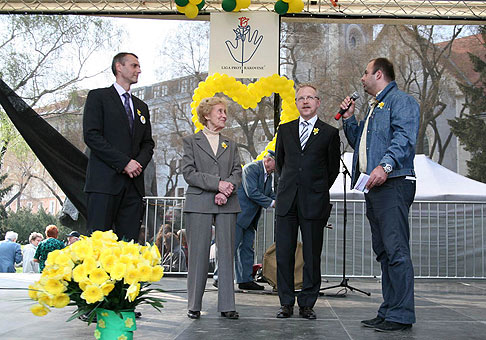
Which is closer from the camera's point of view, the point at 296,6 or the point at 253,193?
the point at 253,193

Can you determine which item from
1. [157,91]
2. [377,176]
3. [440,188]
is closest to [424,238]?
[440,188]

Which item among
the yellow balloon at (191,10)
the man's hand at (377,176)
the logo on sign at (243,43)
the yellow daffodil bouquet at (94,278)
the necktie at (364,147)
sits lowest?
the yellow daffodil bouquet at (94,278)

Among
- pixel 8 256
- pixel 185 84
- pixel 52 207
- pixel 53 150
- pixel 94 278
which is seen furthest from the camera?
pixel 52 207

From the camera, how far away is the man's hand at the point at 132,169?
394 cm

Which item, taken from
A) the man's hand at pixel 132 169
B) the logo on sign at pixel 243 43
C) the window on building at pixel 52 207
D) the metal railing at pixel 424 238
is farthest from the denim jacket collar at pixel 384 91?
the window on building at pixel 52 207

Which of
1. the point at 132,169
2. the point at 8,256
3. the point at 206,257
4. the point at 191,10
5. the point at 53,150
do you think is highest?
the point at 191,10

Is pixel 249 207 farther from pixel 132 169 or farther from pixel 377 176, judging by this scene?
pixel 377 176

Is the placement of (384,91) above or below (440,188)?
above

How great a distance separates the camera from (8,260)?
10.4 m

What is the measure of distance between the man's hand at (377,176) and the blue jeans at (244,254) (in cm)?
304

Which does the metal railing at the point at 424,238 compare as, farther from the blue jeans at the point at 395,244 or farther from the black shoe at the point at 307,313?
the blue jeans at the point at 395,244

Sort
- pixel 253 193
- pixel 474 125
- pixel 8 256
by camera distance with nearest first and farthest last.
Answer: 1. pixel 253 193
2. pixel 8 256
3. pixel 474 125

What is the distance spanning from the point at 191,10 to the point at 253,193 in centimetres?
239

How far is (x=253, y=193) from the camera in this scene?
628cm
